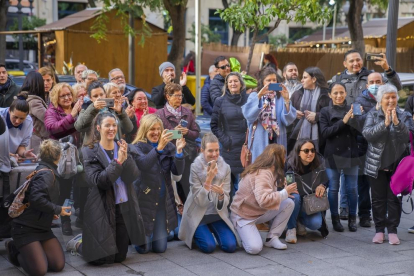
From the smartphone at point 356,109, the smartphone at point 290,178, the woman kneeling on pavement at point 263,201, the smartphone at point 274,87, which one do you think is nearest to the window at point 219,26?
the smartphone at point 274,87

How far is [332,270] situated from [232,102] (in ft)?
8.19

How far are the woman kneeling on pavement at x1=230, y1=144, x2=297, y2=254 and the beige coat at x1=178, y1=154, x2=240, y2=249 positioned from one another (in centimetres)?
15

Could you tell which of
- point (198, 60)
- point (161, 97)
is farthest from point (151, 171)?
point (198, 60)

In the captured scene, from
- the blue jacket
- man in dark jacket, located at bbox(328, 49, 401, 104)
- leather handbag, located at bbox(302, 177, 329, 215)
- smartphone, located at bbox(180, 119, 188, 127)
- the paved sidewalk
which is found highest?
man in dark jacket, located at bbox(328, 49, 401, 104)

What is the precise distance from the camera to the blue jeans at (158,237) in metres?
6.91

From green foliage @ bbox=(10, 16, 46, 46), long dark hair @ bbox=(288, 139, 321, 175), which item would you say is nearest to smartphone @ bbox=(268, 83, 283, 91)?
long dark hair @ bbox=(288, 139, 321, 175)

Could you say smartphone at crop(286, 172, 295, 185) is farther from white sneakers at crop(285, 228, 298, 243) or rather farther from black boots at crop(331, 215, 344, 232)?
black boots at crop(331, 215, 344, 232)

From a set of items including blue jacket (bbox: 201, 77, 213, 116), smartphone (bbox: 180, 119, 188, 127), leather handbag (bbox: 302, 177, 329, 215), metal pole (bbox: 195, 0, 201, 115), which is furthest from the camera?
metal pole (bbox: 195, 0, 201, 115)

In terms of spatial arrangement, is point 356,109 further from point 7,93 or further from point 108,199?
point 7,93

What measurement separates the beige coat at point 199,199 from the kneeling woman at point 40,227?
1.38 m

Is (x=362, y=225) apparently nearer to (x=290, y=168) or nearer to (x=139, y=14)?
(x=290, y=168)

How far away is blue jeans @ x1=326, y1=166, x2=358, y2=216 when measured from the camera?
7.98 m

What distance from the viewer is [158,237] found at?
6926 millimetres

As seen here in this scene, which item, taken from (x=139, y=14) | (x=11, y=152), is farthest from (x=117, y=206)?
(x=139, y=14)
